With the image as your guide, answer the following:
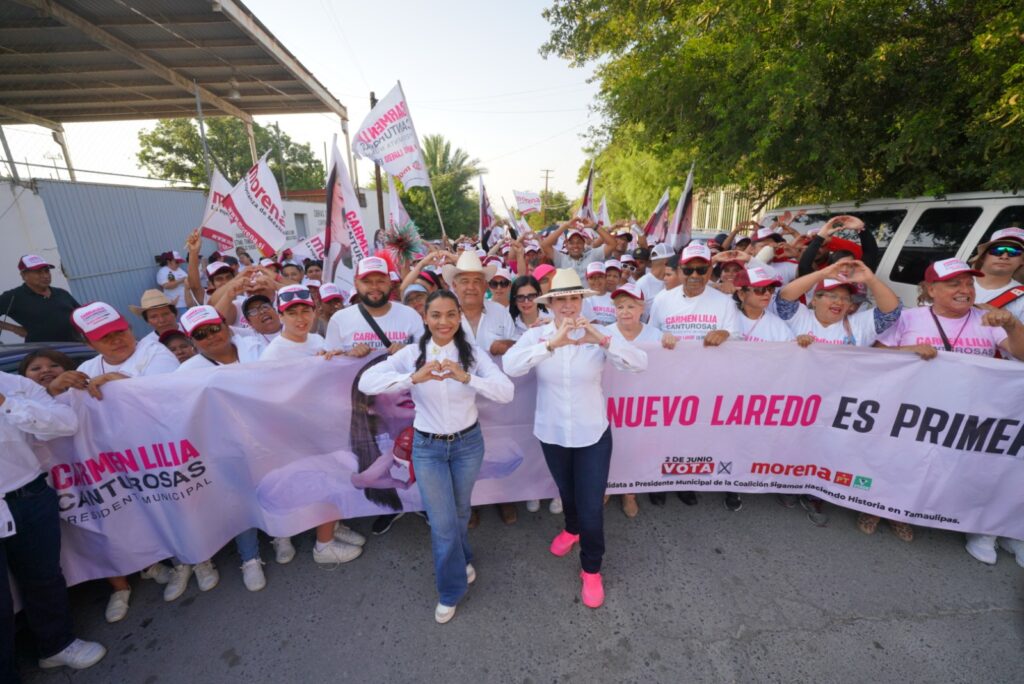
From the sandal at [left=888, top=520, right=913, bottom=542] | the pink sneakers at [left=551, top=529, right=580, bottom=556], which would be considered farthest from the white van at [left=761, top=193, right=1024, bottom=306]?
the pink sneakers at [left=551, top=529, right=580, bottom=556]

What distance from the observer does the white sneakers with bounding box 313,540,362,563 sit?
132 inches

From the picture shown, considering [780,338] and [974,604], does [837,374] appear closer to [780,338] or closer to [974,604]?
[780,338]

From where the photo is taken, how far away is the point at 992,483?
3.21m

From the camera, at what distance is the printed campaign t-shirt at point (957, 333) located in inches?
127

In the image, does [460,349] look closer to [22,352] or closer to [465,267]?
[465,267]

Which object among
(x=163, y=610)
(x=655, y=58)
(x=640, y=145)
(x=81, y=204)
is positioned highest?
(x=655, y=58)

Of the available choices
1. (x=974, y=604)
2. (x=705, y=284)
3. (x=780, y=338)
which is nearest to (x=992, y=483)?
(x=974, y=604)

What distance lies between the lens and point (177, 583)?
10.4 ft

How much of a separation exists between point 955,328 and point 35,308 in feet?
29.4

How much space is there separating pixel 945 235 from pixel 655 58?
5.23 metres

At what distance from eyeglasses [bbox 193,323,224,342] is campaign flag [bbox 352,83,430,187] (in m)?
4.73

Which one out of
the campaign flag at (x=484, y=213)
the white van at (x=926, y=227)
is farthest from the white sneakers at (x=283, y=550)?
the campaign flag at (x=484, y=213)

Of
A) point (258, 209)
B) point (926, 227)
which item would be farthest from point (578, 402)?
point (926, 227)

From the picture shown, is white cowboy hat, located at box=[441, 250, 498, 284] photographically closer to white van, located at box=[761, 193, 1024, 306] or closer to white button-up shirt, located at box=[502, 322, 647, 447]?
white button-up shirt, located at box=[502, 322, 647, 447]
